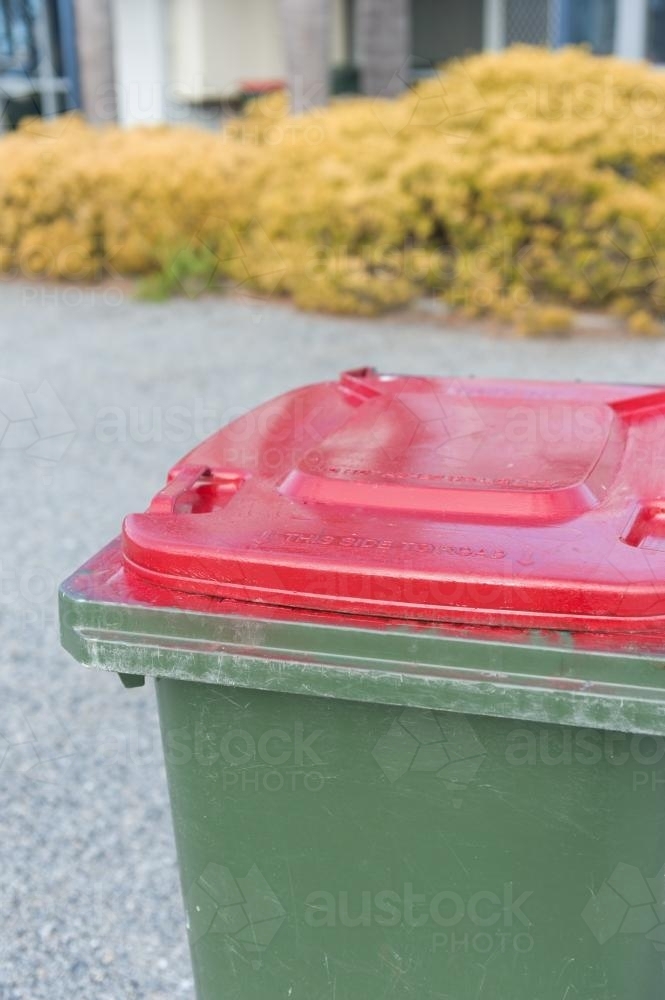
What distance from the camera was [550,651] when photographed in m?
1.56

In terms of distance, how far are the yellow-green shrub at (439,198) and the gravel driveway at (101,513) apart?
0.34 meters

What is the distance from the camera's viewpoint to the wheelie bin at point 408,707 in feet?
5.21

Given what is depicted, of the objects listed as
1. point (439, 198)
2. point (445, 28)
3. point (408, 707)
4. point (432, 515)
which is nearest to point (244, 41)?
point (445, 28)

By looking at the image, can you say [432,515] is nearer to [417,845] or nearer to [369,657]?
[369,657]

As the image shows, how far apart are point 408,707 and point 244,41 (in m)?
15.3

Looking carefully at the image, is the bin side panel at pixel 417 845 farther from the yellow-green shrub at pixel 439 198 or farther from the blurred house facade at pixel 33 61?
the blurred house facade at pixel 33 61

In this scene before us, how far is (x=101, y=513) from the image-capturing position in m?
5.18

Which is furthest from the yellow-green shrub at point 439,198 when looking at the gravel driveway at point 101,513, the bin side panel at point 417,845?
the bin side panel at point 417,845

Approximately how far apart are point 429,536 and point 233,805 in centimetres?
52

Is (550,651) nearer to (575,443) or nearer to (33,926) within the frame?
(575,443)

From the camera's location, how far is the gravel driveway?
2.74m

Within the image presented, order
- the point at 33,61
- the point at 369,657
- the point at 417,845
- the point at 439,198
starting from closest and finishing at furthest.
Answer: the point at 369,657
the point at 417,845
the point at 439,198
the point at 33,61

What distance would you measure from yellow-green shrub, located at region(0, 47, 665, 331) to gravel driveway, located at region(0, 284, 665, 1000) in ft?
1.13

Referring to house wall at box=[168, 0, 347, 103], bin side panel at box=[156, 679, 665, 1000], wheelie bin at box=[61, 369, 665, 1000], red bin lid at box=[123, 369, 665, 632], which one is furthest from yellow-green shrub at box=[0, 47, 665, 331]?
house wall at box=[168, 0, 347, 103]
